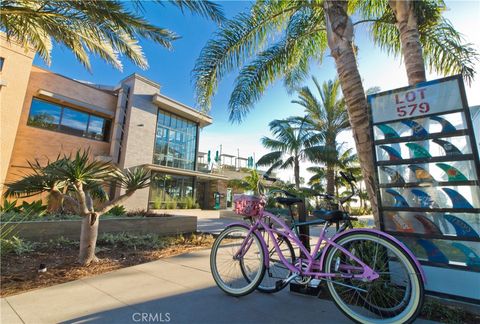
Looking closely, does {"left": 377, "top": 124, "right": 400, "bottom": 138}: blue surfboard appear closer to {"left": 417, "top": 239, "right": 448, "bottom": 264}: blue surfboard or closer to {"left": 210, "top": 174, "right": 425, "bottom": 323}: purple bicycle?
{"left": 210, "top": 174, "right": 425, "bottom": 323}: purple bicycle

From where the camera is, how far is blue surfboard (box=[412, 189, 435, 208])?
2430mm

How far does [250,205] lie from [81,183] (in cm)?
285

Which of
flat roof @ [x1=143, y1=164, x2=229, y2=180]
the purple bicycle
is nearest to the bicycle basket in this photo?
the purple bicycle

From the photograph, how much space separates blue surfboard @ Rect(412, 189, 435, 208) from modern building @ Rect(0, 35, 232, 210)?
948 cm

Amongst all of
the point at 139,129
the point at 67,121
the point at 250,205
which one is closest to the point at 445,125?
the point at 250,205

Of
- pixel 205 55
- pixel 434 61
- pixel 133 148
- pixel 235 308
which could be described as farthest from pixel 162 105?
pixel 235 308

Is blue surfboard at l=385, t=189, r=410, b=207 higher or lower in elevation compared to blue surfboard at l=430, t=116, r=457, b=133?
lower

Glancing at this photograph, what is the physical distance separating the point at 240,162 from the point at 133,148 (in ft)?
66.0

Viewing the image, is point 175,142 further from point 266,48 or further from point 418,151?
point 418,151

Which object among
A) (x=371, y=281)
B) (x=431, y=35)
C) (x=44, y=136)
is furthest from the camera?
(x=44, y=136)

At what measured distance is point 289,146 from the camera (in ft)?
46.8

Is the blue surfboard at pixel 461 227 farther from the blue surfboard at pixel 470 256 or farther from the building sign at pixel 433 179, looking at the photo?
the blue surfboard at pixel 470 256

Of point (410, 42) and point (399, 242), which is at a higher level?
point (410, 42)

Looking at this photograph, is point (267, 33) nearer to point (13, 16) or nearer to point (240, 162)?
point (13, 16)
